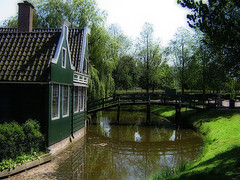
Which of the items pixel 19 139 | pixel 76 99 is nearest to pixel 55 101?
pixel 19 139

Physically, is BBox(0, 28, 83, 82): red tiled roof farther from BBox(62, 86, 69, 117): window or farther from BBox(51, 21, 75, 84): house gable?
BBox(62, 86, 69, 117): window

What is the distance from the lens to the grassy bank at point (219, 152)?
8.10 meters

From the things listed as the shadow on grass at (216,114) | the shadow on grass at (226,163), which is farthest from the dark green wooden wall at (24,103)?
the shadow on grass at (216,114)

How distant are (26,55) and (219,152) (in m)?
10.7

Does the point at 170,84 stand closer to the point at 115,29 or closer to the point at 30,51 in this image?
the point at 115,29

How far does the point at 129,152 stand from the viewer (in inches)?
606

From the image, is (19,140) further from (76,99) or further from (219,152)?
(219,152)

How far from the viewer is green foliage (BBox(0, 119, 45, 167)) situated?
9.21 metres

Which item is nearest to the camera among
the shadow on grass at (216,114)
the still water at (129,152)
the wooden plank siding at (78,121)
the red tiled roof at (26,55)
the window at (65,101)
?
the still water at (129,152)

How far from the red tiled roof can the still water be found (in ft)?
15.4

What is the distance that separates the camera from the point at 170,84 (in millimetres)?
53406

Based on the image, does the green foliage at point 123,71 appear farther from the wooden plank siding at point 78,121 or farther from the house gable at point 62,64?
the house gable at point 62,64

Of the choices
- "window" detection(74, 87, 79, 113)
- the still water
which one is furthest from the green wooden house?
the still water

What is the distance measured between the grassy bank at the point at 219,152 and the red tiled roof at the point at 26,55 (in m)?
7.43
